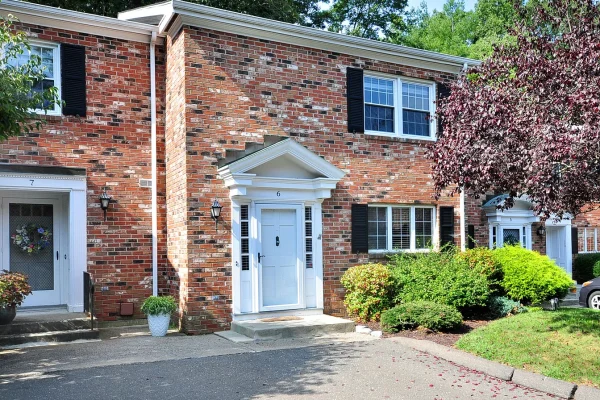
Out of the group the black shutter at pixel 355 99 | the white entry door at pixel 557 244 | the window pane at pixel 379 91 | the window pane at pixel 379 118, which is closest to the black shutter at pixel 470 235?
the window pane at pixel 379 118

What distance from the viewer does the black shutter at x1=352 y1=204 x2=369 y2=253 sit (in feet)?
39.9

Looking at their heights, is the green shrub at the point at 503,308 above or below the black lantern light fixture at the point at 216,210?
below

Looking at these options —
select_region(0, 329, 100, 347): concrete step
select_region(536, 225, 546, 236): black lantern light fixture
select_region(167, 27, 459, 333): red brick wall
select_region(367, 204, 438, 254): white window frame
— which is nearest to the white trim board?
select_region(167, 27, 459, 333): red brick wall

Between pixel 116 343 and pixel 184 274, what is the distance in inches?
66.5

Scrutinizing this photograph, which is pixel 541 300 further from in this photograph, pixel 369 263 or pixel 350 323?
pixel 350 323

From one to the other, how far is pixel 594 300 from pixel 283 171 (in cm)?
765

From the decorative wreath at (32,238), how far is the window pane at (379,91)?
287 inches

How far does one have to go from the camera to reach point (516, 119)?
7602 millimetres

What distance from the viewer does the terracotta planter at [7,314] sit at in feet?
30.5

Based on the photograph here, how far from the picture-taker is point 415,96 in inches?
530

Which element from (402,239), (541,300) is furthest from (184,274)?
(541,300)

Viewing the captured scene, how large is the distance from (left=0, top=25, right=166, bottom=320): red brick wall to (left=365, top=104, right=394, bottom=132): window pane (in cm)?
453

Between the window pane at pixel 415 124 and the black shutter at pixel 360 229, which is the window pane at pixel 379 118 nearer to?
the window pane at pixel 415 124

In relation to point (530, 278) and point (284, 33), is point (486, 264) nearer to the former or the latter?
point (530, 278)
